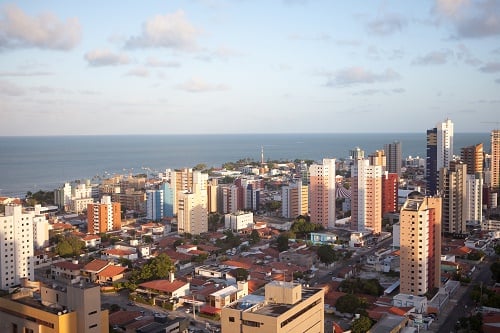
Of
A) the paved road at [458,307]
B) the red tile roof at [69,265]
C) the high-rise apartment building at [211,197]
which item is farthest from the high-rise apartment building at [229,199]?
the paved road at [458,307]

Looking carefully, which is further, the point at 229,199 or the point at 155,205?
the point at 229,199

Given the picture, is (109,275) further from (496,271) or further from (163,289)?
(496,271)

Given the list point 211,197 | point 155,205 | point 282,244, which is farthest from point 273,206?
point 282,244

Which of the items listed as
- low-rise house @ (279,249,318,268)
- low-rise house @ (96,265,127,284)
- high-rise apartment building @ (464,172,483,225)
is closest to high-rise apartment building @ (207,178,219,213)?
low-rise house @ (279,249,318,268)

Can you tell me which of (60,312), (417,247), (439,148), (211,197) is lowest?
(211,197)

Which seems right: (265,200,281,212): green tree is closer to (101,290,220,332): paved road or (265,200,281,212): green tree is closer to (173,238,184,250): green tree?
(173,238,184,250): green tree

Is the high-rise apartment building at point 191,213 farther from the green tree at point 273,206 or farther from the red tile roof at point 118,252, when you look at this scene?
the green tree at point 273,206

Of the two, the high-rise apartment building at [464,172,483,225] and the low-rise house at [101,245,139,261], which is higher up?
the high-rise apartment building at [464,172,483,225]
